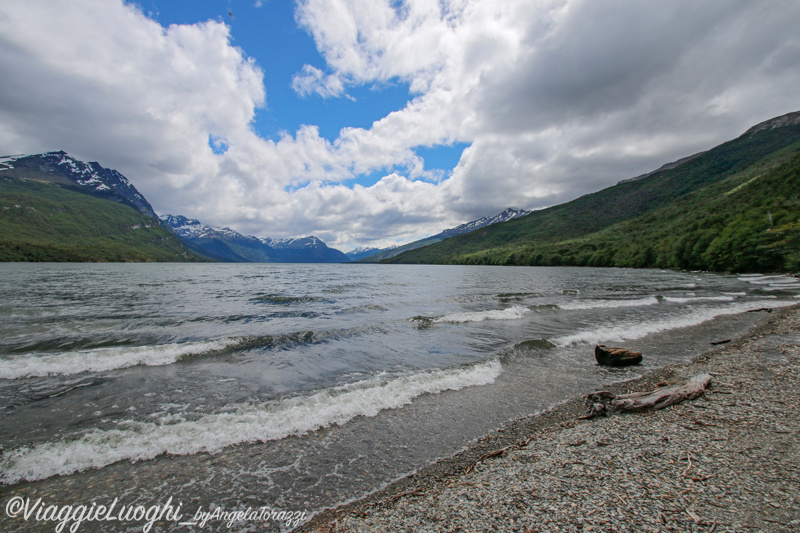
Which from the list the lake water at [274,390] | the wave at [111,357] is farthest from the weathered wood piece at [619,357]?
the wave at [111,357]

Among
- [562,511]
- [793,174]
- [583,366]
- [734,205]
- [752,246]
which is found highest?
[793,174]

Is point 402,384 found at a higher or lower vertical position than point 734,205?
lower

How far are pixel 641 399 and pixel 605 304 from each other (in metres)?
27.4

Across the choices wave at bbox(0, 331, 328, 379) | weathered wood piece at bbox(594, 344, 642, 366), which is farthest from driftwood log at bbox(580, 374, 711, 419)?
wave at bbox(0, 331, 328, 379)

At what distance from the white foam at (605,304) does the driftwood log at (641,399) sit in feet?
71.2

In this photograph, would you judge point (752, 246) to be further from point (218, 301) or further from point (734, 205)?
point (218, 301)

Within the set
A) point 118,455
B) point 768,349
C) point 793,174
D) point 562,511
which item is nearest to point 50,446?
point 118,455

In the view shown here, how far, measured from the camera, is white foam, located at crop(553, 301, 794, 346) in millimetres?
18406

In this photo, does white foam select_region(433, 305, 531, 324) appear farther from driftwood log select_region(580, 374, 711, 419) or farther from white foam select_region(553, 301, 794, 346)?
driftwood log select_region(580, 374, 711, 419)

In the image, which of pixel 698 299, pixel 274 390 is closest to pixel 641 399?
pixel 274 390

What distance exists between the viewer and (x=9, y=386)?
11039 millimetres

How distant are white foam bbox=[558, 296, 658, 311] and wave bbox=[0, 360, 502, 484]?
23.9m

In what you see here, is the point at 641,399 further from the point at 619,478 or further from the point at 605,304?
the point at 605,304

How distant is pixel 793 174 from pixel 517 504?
146 meters
